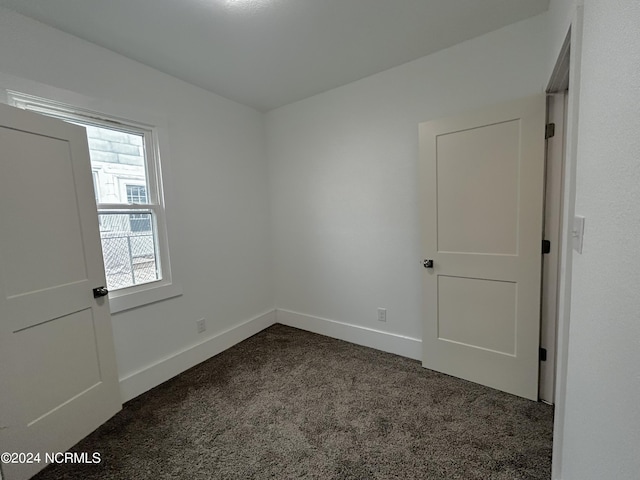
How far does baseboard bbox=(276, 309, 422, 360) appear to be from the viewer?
2.48 meters

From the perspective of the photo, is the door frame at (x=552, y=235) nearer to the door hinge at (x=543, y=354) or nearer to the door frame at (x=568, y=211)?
the door hinge at (x=543, y=354)

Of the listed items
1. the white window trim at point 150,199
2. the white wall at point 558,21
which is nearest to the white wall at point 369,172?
the white wall at point 558,21

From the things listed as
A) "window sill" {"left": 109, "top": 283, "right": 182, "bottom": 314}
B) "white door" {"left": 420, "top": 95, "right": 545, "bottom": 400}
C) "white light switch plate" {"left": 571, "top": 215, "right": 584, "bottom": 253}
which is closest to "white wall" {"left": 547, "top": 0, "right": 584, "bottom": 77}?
"white door" {"left": 420, "top": 95, "right": 545, "bottom": 400}

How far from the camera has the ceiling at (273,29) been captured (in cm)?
160

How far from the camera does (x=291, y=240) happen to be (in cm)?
322

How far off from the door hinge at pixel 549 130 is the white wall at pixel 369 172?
30 centimetres

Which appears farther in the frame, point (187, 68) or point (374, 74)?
point (374, 74)

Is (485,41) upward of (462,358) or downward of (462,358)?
upward

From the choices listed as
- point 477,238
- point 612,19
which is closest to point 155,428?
point 477,238

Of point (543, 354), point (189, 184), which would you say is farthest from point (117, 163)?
point (543, 354)

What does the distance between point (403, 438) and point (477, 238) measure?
4.60 ft

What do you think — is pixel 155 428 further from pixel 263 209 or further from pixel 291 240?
pixel 263 209

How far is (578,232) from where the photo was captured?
99cm

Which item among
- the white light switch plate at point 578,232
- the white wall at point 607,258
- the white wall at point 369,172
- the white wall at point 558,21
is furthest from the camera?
the white wall at point 369,172
